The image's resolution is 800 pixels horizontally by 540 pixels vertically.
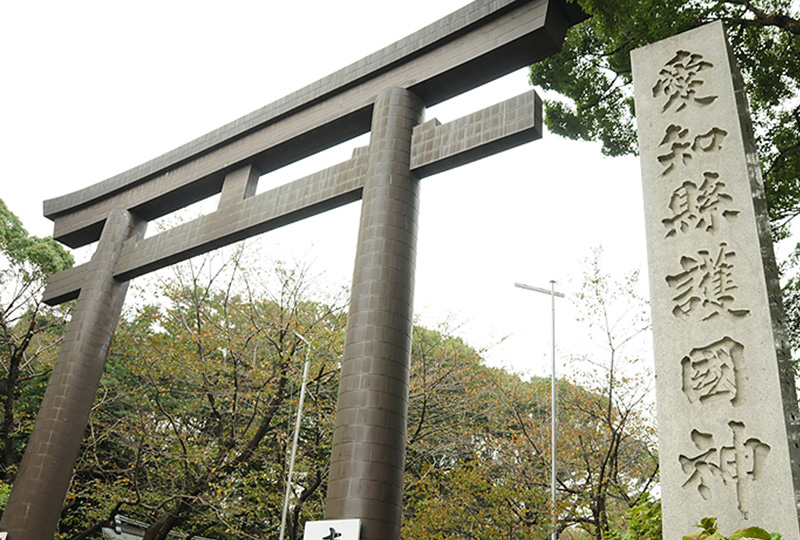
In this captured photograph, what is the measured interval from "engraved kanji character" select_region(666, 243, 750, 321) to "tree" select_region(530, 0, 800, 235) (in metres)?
2.83

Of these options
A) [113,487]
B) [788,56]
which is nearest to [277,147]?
[788,56]

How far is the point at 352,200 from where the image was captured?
625 cm

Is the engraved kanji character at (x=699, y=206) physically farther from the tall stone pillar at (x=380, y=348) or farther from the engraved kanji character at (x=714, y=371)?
the tall stone pillar at (x=380, y=348)

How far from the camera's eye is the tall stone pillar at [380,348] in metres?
4.71

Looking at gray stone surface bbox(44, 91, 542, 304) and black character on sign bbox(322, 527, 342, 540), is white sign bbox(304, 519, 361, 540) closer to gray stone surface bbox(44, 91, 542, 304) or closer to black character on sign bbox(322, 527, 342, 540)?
black character on sign bbox(322, 527, 342, 540)

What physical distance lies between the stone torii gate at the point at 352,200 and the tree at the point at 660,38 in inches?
28.4

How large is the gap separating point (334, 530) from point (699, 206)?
11.3 ft

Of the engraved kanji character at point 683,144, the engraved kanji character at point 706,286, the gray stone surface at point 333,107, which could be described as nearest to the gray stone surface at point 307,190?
the gray stone surface at point 333,107

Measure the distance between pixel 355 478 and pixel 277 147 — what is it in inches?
164

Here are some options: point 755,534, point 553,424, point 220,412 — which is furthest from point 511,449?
point 755,534

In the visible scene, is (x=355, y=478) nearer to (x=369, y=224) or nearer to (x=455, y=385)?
(x=369, y=224)

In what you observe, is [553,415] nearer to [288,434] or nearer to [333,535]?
[288,434]

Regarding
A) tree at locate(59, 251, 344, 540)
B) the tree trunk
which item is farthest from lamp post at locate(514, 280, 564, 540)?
the tree trunk

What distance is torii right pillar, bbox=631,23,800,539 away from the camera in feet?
9.56
